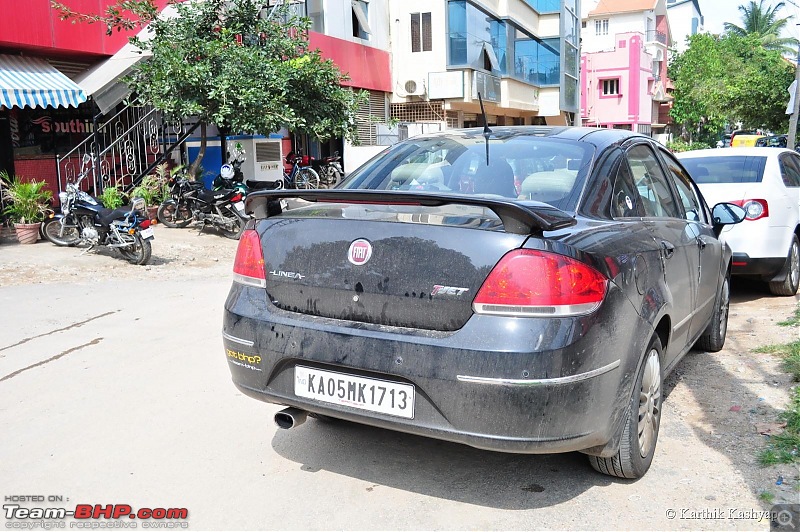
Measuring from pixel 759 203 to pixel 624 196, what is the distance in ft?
13.4

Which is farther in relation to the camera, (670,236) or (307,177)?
(307,177)

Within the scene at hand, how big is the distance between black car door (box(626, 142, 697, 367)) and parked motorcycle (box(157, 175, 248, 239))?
8.66 metres

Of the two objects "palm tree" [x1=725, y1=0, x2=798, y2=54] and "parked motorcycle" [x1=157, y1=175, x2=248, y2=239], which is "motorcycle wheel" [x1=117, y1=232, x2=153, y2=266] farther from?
"palm tree" [x1=725, y1=0, x2=798, y2=54]

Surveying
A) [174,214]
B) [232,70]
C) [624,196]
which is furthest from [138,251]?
[624,196]

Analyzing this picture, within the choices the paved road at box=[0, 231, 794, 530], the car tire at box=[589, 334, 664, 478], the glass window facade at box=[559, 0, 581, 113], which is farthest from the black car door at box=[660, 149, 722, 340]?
the glass window facade at box=[559, 0, 581, 113]

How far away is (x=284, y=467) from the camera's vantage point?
3.63 m

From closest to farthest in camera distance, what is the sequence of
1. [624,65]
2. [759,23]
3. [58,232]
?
1. [58,232]
2. [624,65]
3. [759,23]

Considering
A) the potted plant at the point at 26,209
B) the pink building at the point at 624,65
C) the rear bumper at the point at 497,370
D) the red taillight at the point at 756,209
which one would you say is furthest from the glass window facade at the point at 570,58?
the rear bumper at the point at 497,370

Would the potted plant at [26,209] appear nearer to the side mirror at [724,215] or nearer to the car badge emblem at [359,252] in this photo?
the car badge emblem at [359,252]

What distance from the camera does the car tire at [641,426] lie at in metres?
3.31

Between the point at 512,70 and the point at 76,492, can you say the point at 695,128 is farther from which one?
the point at 76,492

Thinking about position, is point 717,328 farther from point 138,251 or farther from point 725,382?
point 138,251

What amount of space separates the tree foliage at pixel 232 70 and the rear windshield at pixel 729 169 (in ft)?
22.6

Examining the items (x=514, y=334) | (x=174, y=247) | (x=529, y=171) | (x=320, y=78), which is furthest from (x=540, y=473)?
(x=320, y=78)
